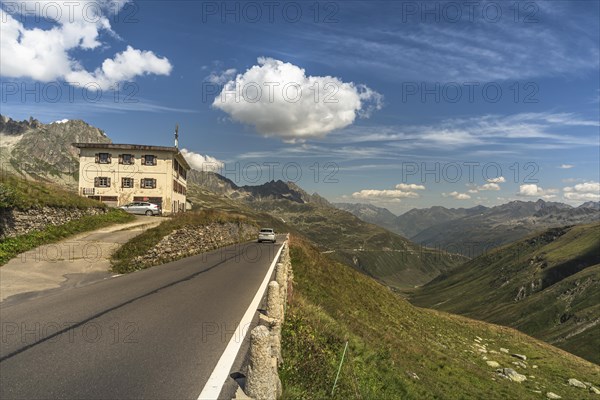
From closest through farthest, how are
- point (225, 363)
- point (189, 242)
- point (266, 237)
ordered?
point (225, 363)
point (189, 242)
point (266, 237)

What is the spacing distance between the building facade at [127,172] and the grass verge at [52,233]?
67.7ft

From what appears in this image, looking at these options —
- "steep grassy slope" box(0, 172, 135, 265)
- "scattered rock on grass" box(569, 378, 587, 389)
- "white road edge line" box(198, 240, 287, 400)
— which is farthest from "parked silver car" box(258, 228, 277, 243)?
"white road edge line" box(198, 240, 287, 400)

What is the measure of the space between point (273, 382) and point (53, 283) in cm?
1413

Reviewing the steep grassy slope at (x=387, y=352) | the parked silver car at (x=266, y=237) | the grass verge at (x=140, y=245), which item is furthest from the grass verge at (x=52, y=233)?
A: the parked silver car at (x=266, y=237)

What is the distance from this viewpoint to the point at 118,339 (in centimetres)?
916

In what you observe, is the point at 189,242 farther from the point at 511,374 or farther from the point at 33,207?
the point at 511,374

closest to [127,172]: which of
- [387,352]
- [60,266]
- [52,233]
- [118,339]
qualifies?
[52,233]

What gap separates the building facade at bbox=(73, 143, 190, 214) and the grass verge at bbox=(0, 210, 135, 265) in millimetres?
20627

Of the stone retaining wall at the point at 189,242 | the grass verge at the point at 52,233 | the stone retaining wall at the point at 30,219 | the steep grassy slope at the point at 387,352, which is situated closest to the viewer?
the steep grassy slope at the point at 387,352

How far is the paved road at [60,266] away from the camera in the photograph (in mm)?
15420

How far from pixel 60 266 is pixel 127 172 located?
40.1 m

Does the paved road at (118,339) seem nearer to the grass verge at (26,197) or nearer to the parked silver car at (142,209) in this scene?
the grass verge at (26,197)

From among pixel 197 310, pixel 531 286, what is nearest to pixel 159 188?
pixel 197 310

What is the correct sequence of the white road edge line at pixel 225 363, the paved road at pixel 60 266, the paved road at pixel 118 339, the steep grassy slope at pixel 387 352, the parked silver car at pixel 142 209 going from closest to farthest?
the white road edge line at pixel 225 363 < the paved road at pixel 118 339 < the steep grassy slope at pixel 387 352 < the paved road at pixel 60 266 < the parked silver car at pixel 142 209
